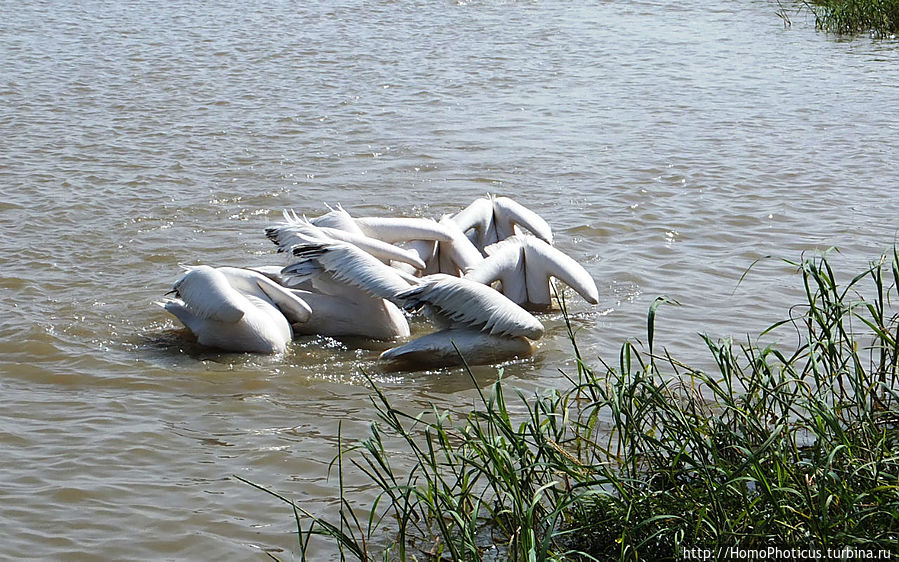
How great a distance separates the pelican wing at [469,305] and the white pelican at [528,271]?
0.49 meters

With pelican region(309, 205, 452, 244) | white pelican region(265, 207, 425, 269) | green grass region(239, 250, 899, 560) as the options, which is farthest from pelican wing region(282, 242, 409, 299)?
green grass region(239, 250, 899, 560)

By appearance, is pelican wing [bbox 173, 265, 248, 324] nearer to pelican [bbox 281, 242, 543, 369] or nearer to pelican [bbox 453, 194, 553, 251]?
pelican [bbox 281, 242, 543, 369]

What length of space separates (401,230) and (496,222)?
0.71m

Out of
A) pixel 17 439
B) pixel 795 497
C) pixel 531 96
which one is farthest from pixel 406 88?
pixel 795 497

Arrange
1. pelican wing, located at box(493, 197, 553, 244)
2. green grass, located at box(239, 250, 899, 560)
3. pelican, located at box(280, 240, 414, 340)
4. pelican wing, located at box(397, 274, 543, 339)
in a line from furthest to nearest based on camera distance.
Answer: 1. pelican wing, located at box(493, 197, 553, 244)
2. pelican, located at box(280, 240, 414, 340)
3. pelican wing, located at box(397, 274, 543, 339)
4. green grass, located at box(239, 250, 899, 560)

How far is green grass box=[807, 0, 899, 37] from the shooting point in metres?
14.8

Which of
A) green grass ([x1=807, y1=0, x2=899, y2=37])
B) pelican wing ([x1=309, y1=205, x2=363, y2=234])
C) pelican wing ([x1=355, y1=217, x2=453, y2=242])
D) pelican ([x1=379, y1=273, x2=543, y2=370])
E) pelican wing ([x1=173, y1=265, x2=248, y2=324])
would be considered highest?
green grass ([x1=807, y1=0, x2=899, y2=37])

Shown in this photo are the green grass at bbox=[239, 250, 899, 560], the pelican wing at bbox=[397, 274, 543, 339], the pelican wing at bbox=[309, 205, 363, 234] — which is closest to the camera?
the green grass at bbox=[239, 250, 899, 560]

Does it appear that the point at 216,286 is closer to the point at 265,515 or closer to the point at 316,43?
the point at 265,515

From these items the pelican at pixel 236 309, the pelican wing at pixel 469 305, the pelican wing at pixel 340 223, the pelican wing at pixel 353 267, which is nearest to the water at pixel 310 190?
the pelican at pixel 236 309

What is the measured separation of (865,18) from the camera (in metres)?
15.0

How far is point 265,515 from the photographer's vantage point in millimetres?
3473

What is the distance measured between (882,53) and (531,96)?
5.21 m

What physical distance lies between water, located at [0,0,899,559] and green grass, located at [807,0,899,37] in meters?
0.54
